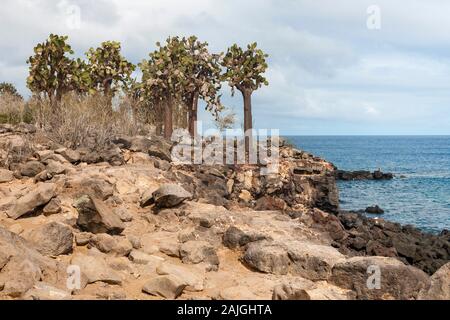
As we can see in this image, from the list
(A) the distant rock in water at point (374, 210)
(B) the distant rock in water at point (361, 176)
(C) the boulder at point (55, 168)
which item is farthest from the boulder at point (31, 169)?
(B) the distant rock in water at point (361, 176)

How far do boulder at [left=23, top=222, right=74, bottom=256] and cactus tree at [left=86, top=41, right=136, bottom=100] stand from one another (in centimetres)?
2121

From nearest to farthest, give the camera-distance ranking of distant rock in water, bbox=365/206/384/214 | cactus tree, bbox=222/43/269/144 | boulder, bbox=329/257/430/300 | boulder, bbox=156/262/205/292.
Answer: boulder, bbox=156/262/205/292
boulder, bbox=329/257/430/300
cactus tree, bbox=222/43/269/144
distant rock in water, bbox=365/206/384/214

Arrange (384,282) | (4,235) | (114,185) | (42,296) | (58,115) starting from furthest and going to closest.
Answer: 1. (58,115)
2. (114,185)
3. (384,282)
4. (4,235)
5. (42,296)

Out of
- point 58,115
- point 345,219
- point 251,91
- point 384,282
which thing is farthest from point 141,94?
point 384,282

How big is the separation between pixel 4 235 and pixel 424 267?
14.7m

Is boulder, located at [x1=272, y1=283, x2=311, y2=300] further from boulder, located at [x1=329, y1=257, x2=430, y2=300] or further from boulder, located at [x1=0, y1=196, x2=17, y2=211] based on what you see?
boulder, located at [x1=0, y1=196, x2=17, y2=211]

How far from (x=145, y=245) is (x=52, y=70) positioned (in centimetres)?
1792

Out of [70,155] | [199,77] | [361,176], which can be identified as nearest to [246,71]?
[199,77]

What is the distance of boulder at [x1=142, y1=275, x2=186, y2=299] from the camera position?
7.52 m

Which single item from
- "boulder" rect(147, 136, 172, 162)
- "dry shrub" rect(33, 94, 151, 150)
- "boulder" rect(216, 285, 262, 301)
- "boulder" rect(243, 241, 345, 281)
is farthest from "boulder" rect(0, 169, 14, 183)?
"boulder" rect(216, 285, 262, 301)

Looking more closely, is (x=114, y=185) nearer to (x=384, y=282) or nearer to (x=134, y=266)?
(x=134, y=266)

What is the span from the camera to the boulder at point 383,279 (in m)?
8.09
